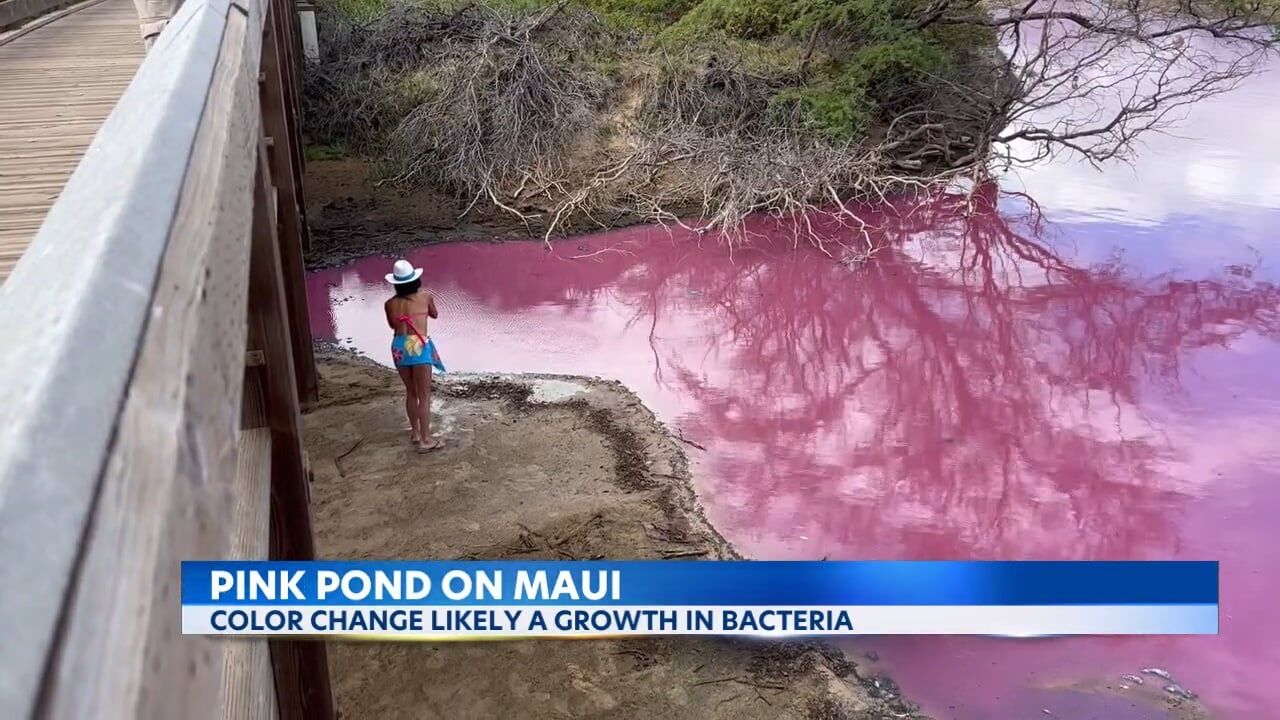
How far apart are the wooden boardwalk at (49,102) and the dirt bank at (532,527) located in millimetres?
2312

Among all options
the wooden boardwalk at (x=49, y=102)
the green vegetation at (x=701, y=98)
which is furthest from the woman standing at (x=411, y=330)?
the green vegetation at (x=701, y=98)

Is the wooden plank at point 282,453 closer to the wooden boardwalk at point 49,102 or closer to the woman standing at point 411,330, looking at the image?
the wooden boardwalk at point 49,102

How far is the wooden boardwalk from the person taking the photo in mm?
2926

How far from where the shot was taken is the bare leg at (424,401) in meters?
6.04

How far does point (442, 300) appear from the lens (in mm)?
9555

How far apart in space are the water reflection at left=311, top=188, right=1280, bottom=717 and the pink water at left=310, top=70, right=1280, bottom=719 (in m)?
0.02

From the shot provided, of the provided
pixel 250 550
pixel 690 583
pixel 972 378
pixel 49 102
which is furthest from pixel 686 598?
pixel 972 378

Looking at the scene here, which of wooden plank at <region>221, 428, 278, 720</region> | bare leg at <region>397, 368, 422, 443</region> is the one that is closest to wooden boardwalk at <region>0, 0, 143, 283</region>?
wooden plank at <region>221, 428, 278, 720</region>

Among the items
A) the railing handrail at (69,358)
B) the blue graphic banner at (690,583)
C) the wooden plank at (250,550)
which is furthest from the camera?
the blue graphic banner at (690,583)

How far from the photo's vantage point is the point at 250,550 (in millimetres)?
1450

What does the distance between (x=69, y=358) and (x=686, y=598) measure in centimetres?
106

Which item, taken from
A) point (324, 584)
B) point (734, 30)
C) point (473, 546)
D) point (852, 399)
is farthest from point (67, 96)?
point (734, 30)

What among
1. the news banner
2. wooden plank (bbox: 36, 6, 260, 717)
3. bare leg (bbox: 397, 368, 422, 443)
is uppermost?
wooden plank (bbox: 36, 6, 260, 717)

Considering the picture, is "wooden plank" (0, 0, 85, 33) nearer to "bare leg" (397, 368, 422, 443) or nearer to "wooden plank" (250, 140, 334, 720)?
"bare leg" (397, 368, 422, 443)
